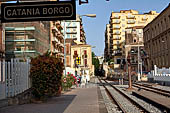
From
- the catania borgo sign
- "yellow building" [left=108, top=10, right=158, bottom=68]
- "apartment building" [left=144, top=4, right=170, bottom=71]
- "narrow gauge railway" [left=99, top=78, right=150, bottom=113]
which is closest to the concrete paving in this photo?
"narrow gauge railway" [left=99, top=78, right=150, bottom=113]

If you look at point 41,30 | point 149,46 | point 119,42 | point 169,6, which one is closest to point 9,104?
point 41,30

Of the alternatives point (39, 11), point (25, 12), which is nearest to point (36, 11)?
point (39, 11)

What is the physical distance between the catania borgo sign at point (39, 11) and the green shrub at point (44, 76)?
23.4ft

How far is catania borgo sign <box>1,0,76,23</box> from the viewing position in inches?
290

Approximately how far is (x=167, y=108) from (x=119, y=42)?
10039 centimetres

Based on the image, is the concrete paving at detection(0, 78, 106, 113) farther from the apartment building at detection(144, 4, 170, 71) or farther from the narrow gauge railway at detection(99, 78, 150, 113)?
the apartment building at detection(144, 4, 170, 71)

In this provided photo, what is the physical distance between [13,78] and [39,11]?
712 cm

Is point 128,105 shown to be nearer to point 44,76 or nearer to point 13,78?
point 44,76

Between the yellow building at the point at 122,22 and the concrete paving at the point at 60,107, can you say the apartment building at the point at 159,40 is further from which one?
the concrete paving at the point at 60,107

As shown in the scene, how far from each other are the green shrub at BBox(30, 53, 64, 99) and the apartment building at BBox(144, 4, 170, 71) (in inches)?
1589

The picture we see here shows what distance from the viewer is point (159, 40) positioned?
6031 centimetres

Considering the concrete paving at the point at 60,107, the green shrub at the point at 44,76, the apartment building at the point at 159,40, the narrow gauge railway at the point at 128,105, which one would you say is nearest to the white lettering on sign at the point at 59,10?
the concrete paving at the point at 60,107

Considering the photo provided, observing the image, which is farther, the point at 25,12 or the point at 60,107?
the point at 60,107

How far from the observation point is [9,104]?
12.8m
